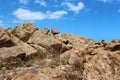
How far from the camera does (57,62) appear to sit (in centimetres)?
Result: 1972

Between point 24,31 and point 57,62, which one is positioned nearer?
point 57,62

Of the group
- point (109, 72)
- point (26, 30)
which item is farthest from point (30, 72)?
point (26, 30)

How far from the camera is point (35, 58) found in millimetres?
25609

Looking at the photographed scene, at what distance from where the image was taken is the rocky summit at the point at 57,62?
14.1 m

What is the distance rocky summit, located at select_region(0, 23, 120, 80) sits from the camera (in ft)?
46.1

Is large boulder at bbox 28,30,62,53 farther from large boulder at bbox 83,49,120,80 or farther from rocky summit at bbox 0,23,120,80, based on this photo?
large boulder at bbox 83,49,120,80

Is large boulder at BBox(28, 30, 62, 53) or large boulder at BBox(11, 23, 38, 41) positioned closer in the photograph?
large boulder at BBox(28, 30, 62, 53)

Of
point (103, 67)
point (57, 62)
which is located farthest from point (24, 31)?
point (103, 67)

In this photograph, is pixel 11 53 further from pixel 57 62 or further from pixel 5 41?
pixel 57 62

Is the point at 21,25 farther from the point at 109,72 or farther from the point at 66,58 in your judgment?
the point at 109,72

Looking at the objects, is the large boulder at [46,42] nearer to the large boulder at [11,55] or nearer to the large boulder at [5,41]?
the large boulder at [5,41]

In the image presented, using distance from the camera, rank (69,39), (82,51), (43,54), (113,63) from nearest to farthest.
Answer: (113,63)
(82,51)
(43,54)
(69,39)

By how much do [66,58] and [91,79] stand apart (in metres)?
6.29

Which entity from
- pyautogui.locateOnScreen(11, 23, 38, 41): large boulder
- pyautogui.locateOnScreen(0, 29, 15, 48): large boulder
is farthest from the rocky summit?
pyautogui.locateOnScreen(11, 23, 38, 41): large boulder
